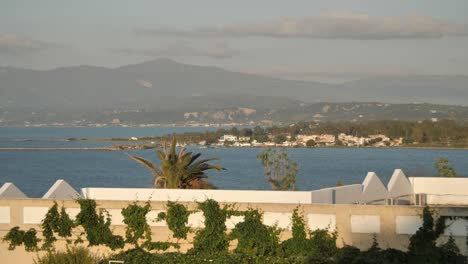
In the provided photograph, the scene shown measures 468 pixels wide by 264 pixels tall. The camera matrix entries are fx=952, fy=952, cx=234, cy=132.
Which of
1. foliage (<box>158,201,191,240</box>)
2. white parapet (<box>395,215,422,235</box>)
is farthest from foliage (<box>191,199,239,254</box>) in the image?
white parapet (<box>395,215,422,235</box>)

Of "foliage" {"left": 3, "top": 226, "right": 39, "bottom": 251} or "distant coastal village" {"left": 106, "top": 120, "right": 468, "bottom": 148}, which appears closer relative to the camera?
"foliage" {"left": 3, "top": 226, "right": 39, "bottom": 251}

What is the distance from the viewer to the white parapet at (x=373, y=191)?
1827cm

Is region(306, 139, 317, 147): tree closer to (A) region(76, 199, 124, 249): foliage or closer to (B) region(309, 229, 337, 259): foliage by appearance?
(A) region(76, 199, 124, 249): foliage

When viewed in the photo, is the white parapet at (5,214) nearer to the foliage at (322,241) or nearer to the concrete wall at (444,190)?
the foliage at (322,241)

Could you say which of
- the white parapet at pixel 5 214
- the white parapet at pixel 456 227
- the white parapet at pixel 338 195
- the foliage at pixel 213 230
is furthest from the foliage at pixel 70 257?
the white parapet at pixel 456 227

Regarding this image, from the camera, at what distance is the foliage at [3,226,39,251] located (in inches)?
628

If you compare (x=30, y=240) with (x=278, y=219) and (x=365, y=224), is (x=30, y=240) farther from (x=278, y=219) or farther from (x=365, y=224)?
(x=365, y=224)

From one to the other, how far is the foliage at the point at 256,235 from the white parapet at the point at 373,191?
3.52m

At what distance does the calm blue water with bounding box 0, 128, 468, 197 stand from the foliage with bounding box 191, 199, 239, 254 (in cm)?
4491

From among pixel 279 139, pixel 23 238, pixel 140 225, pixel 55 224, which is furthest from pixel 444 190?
pixel 279 139

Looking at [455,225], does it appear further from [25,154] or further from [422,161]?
[25,154]

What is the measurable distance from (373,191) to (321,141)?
115 m

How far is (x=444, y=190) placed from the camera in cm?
1870

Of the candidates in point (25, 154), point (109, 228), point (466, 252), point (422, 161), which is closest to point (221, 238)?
point (109, 228)
